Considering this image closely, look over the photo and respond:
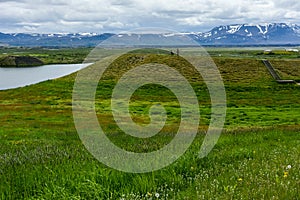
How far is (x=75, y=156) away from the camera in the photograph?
444 inches

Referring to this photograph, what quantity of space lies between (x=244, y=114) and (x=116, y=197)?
4700 centimetres

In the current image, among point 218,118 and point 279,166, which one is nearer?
point 279,166

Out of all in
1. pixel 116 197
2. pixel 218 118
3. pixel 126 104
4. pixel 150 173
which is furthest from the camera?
pixel 126 104

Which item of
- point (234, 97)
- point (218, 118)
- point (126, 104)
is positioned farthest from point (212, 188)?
point (234, 97)

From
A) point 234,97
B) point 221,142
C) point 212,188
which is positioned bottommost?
point 234,97

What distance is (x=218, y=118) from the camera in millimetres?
50406

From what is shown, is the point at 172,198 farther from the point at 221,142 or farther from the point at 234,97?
the point at 234,97

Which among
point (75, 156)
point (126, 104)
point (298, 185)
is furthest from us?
point (126, 104)

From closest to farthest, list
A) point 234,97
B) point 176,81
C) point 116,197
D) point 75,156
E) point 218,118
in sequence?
point 116,197 → point 75,156 → point 218,118 → point 234,97 → point 176,81

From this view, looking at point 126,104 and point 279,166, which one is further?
point 126,104

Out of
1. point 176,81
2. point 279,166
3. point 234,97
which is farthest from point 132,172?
point 176,81

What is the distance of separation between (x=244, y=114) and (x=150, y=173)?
45.6 metres

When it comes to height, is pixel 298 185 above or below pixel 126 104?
above

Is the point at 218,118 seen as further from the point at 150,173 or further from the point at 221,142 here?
the point at 150,173
